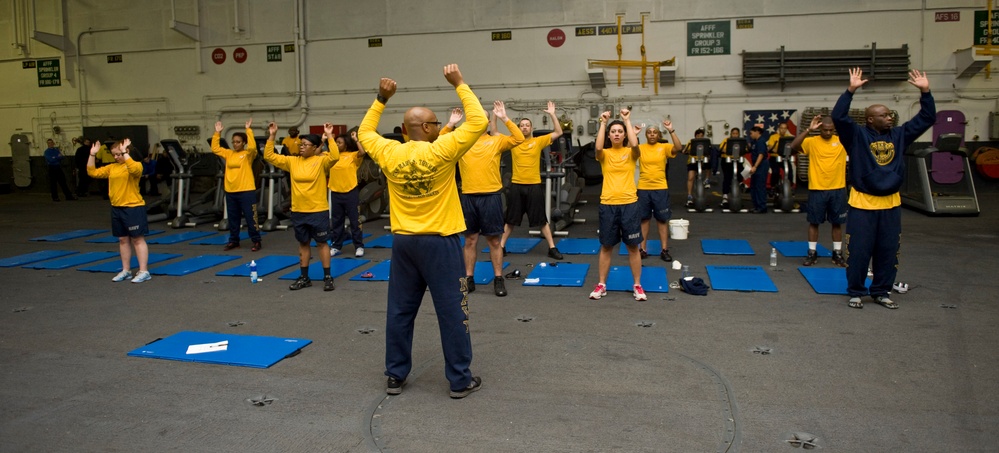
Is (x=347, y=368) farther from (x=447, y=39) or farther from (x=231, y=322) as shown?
(x=447, y=39)

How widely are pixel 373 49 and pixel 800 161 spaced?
10214 millimetres

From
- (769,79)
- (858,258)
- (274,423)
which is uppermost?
(769,79)

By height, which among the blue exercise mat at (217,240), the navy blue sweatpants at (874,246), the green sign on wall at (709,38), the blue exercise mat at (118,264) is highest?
the green sign on wall at (709,38)

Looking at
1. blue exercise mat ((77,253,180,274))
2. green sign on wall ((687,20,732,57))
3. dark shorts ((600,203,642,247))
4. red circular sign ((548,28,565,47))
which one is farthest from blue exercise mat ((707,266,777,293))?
red circular sign ((548,28,565,47))

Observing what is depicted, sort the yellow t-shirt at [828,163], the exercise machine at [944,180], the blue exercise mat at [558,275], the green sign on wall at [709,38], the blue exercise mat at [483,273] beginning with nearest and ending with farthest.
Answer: the blue exercise mat at [558,275] < the blue exercise mat at [483,273] < the yellow t-shirt at [828,163] < the exercise machine at [944,180] < the green sign on wall at [709,38]

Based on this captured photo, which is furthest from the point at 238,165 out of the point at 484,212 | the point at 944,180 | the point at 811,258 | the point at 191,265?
the point at 944,180

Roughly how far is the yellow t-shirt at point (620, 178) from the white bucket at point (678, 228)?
328 centimetres

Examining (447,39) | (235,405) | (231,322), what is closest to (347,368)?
(235,405)

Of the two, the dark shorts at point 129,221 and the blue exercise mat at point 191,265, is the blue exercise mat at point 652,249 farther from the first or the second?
the dark shorts at point 129,221

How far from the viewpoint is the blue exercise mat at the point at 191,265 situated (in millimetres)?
8055

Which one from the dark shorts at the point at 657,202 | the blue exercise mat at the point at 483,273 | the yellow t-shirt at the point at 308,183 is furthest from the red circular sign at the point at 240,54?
the dark shorts at the point at 657,202

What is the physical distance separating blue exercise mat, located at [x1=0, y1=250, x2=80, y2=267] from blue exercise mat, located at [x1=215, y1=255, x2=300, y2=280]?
9.44ft

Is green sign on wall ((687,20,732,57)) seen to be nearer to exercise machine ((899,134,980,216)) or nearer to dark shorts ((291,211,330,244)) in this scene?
exercise machine ((899,134,980,216))

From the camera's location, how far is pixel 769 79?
15359 mm
